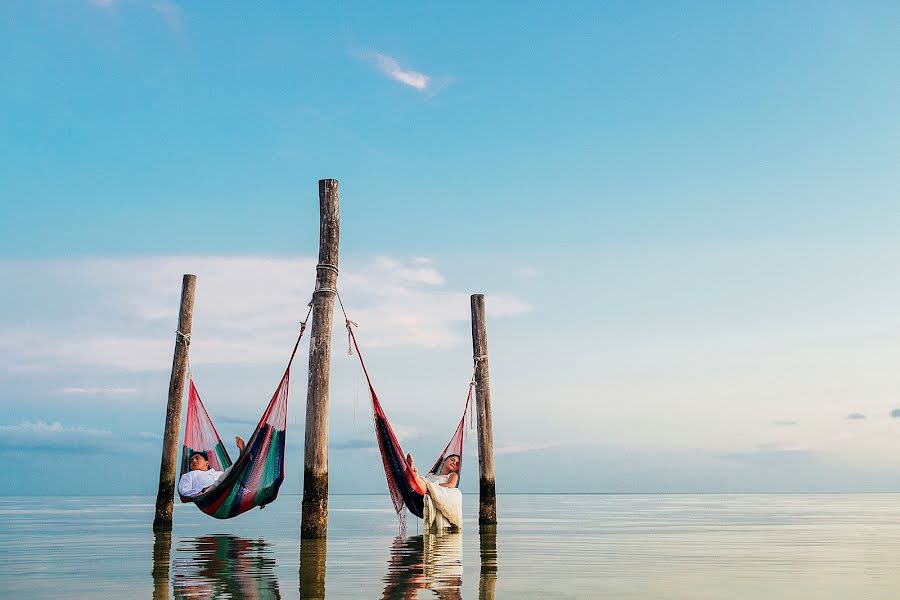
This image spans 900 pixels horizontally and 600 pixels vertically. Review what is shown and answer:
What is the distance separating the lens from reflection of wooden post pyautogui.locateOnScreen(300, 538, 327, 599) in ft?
26.1

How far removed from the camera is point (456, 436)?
14719 mm

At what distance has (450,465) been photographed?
1428 cm

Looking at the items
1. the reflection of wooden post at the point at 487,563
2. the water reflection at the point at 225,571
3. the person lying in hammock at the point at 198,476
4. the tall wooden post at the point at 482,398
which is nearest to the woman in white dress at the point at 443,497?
the reflection of wooden post at the point at 487,563

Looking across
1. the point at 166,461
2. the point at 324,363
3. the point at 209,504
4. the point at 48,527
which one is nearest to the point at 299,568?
the point at 324,363

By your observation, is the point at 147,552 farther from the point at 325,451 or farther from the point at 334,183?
the point at 334,183

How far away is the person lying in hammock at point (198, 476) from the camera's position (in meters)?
14.2

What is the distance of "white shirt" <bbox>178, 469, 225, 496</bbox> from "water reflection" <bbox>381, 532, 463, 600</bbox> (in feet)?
10.3

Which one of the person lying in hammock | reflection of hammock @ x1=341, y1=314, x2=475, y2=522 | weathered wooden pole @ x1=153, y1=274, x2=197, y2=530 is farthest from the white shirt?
reflection of hammock @ x1=341, y1=314, x2=475, y2=522

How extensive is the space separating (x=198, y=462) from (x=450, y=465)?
13.6 feet

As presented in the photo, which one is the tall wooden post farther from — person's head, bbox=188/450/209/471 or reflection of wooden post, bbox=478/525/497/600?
person's head, bbox=188/450/209/471

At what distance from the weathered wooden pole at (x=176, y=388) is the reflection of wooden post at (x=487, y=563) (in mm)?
5322

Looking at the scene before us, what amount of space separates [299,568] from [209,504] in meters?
4.64

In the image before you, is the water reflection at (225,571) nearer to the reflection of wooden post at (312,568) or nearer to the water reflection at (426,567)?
the reflection of wooden post at (312,568)

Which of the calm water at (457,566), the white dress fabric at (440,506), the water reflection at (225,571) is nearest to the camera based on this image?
the water reflection at (225,571)
